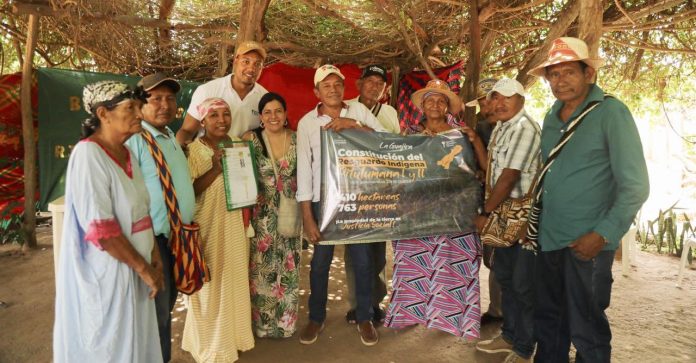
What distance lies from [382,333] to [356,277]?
1.89 feet

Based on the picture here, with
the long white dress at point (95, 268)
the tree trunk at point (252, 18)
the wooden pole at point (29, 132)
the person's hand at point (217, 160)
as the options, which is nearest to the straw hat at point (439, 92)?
the person's hand at point (217, 160)

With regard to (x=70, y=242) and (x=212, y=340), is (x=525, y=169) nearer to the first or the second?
(x=212, y=340)

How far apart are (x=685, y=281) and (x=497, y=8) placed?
3.98 metres

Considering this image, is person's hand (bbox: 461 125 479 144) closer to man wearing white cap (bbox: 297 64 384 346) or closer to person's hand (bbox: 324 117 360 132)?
man wearing white cap (bbox: 297 64 384 346)

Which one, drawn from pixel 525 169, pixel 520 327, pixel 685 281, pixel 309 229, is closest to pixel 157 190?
pixel 309 229

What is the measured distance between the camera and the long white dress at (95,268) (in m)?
1.78

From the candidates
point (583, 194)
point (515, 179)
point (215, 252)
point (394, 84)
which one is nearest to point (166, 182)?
point (215, 252)

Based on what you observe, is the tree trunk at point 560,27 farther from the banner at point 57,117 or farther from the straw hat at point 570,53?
the banner at point 57,117

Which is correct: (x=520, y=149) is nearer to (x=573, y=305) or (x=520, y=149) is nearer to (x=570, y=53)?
(x=570, y=53)

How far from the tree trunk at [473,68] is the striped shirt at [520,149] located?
1.32m

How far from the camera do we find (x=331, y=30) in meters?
5.57

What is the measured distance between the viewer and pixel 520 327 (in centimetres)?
296

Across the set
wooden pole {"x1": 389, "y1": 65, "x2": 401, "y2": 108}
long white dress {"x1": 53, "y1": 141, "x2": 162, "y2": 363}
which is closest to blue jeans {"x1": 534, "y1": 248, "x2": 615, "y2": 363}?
long white dress {"x1": 53, "y1": 141, "x2": 162, "y2": 363}

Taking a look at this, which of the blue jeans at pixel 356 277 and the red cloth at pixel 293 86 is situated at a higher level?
the red cloth at pixel 293 86
